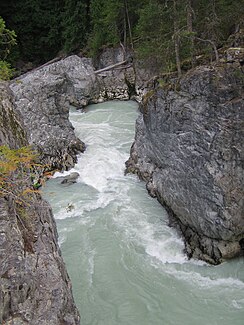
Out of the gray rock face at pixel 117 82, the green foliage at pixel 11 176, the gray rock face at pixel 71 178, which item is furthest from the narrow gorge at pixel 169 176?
the gray rock face at pixel 117 82

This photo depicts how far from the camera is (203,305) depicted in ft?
26.5

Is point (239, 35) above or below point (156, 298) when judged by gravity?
above

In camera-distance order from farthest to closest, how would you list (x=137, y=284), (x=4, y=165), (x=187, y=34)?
(x=187, y=34)
(x=137, y=284)
(x=4, y=165)

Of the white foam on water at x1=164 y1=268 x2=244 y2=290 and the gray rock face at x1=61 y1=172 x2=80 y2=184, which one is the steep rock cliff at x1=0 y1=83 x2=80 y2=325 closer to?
the white foam on water at x1=164 y1=268 x2=244 y2=290

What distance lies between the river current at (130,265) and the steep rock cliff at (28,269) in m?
1.03

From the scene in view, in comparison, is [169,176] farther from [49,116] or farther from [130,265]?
[49,116]

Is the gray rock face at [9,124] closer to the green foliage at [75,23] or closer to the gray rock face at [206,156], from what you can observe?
the gray rock face at [206,156]

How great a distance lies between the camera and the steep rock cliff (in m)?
3.92

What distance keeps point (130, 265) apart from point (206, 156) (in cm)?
349

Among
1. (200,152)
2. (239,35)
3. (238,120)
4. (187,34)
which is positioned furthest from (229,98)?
(239,35)

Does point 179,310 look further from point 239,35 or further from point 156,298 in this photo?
point 239,35

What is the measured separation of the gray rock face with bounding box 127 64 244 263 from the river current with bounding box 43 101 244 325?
684 millimetres

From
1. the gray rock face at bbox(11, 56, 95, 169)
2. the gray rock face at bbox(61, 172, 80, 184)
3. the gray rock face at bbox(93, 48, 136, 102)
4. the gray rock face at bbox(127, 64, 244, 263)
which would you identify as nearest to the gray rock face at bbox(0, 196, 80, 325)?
the gray rock face at bbox(127, 64, 244, 263)

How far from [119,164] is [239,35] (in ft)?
22.3
